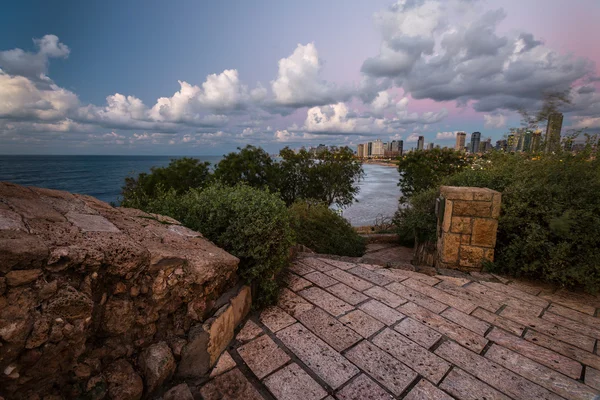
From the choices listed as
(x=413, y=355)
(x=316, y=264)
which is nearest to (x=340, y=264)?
→ (x=316, y=264)

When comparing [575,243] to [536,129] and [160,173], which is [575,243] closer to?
[536,129]

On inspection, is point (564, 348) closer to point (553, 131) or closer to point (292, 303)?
point (292, 303)

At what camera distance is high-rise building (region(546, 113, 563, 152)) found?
421 cm

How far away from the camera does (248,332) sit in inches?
87.9

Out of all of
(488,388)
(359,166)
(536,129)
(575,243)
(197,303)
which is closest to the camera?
(488,388)

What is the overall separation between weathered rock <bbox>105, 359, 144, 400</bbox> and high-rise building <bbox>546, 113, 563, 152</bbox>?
547 cm

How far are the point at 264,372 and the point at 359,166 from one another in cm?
1698

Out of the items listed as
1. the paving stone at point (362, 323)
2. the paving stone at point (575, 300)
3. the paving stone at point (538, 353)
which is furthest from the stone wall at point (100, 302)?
the paving stone at point (575, 300)

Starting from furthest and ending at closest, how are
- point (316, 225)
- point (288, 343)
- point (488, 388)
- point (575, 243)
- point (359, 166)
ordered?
point (359, 166) → point (316, 225) → point (575, 243) → point (288, 343) → point (488, 388)

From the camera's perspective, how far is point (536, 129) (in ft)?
15.5

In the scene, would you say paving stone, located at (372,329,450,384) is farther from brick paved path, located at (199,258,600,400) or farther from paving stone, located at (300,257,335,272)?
paving stone, located at (300,257,335,272)

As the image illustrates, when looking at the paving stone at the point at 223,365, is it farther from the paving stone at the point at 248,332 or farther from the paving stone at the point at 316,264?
the paving stone at the point at 316,264

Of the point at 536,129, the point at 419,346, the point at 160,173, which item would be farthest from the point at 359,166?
the point at 419,346

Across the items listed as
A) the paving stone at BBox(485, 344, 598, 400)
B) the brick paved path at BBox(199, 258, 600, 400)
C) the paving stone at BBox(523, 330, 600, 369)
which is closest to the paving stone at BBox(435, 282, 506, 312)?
the brick paved path at BBox(199, 258, 600, 400)
